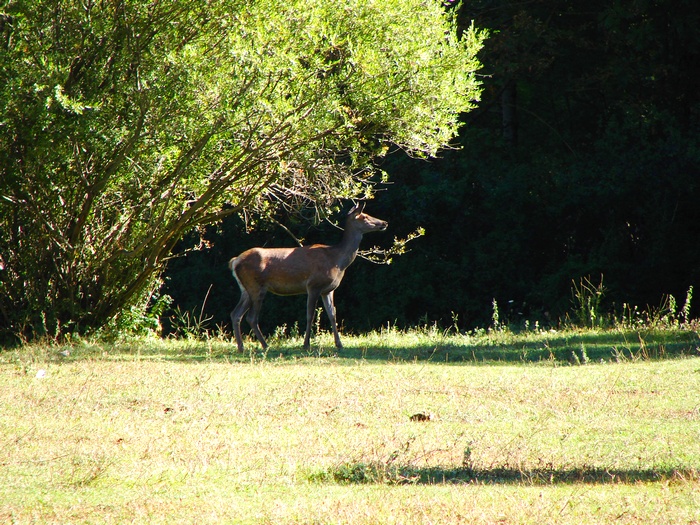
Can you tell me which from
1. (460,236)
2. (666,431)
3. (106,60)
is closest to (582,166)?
(460,236)

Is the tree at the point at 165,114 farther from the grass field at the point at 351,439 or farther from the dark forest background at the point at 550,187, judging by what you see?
the dark forest background at the point at 550,187

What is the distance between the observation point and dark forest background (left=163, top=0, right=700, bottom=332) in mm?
19422

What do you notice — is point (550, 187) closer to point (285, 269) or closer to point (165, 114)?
point (285, 269)

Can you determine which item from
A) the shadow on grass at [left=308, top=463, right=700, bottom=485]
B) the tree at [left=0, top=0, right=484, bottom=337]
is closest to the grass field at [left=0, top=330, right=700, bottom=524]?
the shadow on grass at [left=308, top=463, right=700, bottom=485]

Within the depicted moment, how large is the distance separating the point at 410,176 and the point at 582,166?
4493mm

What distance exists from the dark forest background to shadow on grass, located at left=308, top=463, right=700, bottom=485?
12773 mm

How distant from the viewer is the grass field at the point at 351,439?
5445mm

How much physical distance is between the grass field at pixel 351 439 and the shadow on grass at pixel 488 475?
0.05ft

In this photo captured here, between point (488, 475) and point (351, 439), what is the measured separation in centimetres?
136

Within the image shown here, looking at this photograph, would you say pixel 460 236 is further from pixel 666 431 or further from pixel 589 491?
pixel 589 491

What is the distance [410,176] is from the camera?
76.2 feet

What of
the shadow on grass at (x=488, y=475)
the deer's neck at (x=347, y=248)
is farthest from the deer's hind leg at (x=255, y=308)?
the shadow on grass at (x=488, y=475)

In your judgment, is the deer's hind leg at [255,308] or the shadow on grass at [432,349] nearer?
the shadow on grass at [432,349]

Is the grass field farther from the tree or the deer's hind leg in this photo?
the tree
